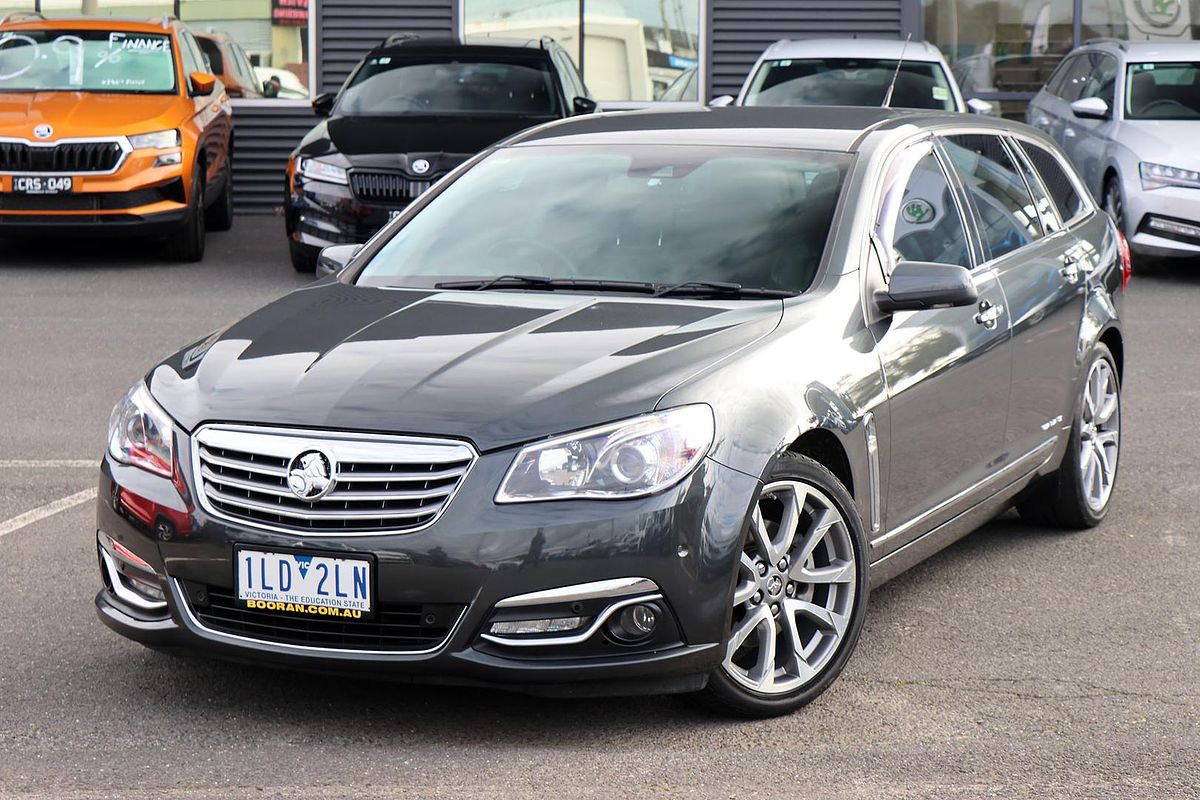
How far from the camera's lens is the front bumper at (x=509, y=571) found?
4020mm

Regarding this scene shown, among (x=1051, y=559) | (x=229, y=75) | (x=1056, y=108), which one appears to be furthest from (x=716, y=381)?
(x=229, y=75)

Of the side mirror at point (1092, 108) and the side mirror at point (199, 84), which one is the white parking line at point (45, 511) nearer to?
the side mirror at point (199, 84)

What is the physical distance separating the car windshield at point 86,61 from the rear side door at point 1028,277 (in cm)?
897

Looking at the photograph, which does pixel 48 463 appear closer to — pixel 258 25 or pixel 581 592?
pixel 581 592

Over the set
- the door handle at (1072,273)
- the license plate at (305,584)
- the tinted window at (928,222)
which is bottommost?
the license plate at (305,584)

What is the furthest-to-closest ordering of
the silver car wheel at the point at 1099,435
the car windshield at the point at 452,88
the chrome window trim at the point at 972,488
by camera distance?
the car windshield at the point at 452,88 < the silver car wheel at the point at 1099,435 < the chrome window trim at the point at 972,488

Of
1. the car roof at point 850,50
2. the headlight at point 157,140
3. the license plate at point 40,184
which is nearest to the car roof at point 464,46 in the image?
the headlight at point 157,140

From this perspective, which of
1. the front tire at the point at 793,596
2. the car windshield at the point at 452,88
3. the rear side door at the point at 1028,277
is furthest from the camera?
the car windshield at the point at 452,88

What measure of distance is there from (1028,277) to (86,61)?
9.83m

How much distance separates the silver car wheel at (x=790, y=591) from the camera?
14.3 ft

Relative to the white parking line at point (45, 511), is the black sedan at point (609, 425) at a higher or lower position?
higher

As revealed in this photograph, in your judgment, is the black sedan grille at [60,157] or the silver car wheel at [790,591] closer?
the silver car wheel at [790,591]

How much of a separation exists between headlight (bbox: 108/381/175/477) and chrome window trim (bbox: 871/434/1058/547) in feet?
6.07

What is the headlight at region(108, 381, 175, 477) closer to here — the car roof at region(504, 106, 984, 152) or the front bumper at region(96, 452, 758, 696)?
the front bumper at region(96, 452, 758, 696)
